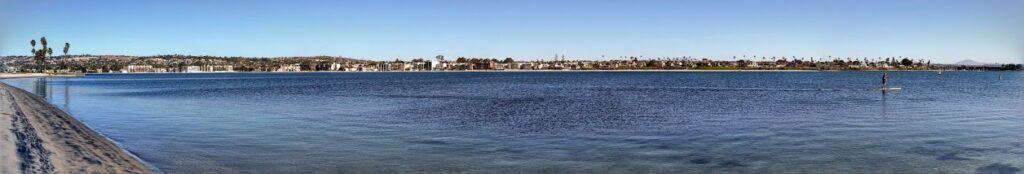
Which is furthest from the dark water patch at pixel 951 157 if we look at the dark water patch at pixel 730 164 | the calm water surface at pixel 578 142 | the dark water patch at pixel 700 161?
the dark water patch at pixel 700 161

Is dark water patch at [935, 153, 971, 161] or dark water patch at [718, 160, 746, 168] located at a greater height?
dark water patch at [935, 153, 971, 161]

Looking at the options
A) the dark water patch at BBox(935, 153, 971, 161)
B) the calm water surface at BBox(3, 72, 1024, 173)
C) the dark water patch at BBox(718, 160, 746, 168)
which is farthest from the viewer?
the dark water patch at BBox(935, 153, 971, 161)

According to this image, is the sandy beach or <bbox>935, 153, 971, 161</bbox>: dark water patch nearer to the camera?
the sandy beach

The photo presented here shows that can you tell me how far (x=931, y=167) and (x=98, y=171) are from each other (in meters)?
17.2

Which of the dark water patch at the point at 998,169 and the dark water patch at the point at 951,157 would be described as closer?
the dark water patch at the point at 998,169

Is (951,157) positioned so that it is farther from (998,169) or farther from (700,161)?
(700,161)

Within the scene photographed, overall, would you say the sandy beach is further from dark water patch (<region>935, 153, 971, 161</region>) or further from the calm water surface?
dark water patch (<region>935, 153, 971, 161</region>)

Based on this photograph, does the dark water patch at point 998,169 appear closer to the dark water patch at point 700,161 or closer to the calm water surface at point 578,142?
the calm water surface at point 578,142

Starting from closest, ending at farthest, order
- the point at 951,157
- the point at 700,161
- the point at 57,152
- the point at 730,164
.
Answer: the point at 730,164 < the point at 57,152 < the point at 700,161 < the point at 951,157

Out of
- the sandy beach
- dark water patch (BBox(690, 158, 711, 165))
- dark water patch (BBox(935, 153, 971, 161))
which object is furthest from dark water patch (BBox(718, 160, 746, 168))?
the sandy beach

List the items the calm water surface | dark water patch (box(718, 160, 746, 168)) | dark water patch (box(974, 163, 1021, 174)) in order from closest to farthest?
dark water patch (box(974, 163, 1021, 174)) → dark water patch (box(718, 160, 746, 168)) → the calm water surface

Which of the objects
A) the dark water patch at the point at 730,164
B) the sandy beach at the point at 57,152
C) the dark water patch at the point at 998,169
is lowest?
the dark water patch at the point at 998,169

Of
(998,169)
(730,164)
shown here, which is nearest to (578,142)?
(730,164)

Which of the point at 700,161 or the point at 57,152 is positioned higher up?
the point at 57,152
